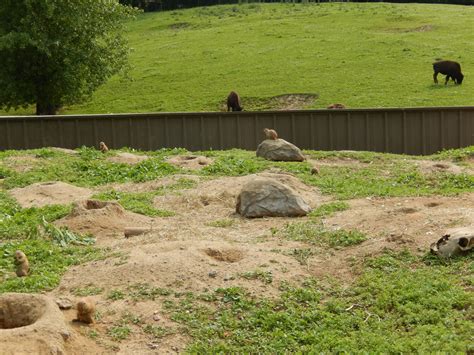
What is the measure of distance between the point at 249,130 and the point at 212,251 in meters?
12.7

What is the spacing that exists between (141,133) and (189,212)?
9.64 m

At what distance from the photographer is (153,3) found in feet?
253

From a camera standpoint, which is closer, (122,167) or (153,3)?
(122,167)

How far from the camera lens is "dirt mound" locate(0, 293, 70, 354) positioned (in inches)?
224

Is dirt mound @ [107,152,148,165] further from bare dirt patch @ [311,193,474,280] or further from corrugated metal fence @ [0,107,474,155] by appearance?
bare dirt patch @ [311,193,474,280]

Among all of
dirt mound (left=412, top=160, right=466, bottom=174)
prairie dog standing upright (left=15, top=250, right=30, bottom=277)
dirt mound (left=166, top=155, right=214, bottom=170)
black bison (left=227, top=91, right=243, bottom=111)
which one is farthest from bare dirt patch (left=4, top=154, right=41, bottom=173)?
black bison (left=227, top=91, right=243, bottom=111)

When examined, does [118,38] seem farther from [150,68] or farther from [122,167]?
[122,167]

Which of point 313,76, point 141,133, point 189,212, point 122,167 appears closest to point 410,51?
point 313,76

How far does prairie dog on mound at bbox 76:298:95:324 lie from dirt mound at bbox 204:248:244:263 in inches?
80.6

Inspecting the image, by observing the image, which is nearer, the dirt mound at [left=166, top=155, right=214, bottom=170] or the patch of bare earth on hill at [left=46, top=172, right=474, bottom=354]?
the patch of bare earth on hill at [left=46, top=172, right=474, bottom=354]

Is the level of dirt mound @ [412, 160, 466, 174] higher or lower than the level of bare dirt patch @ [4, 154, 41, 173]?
lower

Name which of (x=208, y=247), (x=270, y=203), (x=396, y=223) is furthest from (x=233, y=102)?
(x=208, y=247)

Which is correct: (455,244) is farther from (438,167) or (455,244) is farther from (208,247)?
(438,167)

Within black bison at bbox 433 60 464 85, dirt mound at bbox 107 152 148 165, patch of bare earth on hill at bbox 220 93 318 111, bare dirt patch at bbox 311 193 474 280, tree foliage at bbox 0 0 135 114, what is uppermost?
tree foliage at bbox 0 0 135 114
